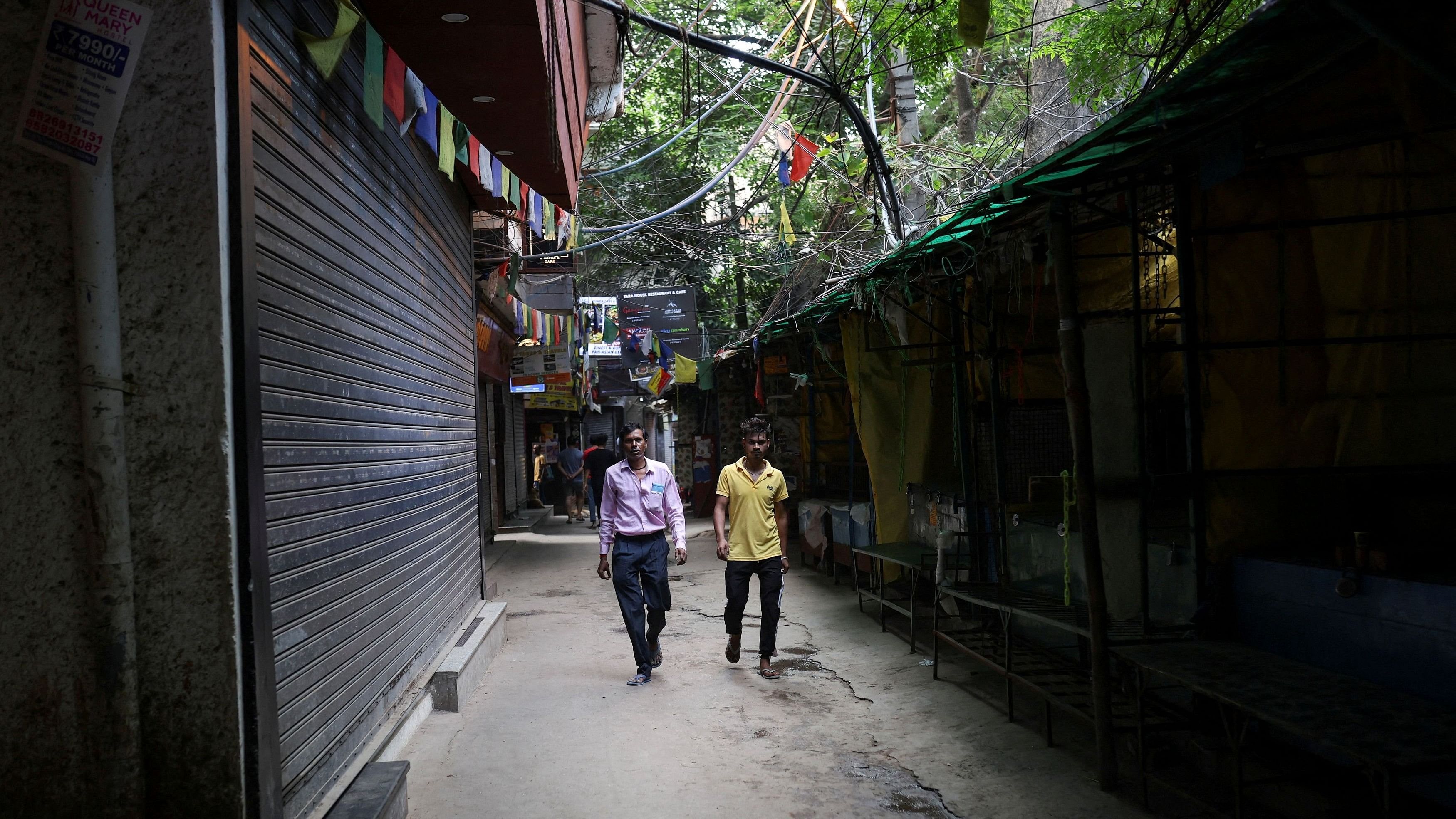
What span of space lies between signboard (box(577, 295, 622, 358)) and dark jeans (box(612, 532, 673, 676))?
12.2 m

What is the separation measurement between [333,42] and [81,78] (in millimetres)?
1366

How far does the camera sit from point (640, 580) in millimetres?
7453

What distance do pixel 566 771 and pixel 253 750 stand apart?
2.44m

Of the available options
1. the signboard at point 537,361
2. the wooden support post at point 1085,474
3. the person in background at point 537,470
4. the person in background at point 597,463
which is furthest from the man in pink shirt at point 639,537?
the person in background at point 537,470

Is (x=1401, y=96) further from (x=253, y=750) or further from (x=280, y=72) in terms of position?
(x=253, y=750)

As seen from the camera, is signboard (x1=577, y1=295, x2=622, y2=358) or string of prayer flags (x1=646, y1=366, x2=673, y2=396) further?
string of prayer flags (x1=646, y1=366, x2=673, y2=396)

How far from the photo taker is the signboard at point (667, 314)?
16891 millimetres

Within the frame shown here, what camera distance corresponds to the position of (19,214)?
2.77 meters

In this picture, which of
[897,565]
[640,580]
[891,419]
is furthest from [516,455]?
[640,580]

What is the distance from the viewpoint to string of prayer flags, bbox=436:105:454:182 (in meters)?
5.78

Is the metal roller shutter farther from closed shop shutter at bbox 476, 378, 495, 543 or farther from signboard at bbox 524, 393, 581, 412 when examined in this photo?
signboard at bbox 524, 393, 581, 412

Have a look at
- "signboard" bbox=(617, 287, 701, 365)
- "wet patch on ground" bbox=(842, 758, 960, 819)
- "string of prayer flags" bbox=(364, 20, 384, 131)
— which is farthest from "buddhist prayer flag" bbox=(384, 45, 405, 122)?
"signboard" bbox=(617, 287, 701, 365)

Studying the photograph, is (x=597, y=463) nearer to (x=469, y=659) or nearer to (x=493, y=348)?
(x=493, y=348)

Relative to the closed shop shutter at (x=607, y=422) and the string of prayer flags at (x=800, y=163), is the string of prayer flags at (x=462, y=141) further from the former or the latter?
the closed shop shutter at (x=607, y=422)
